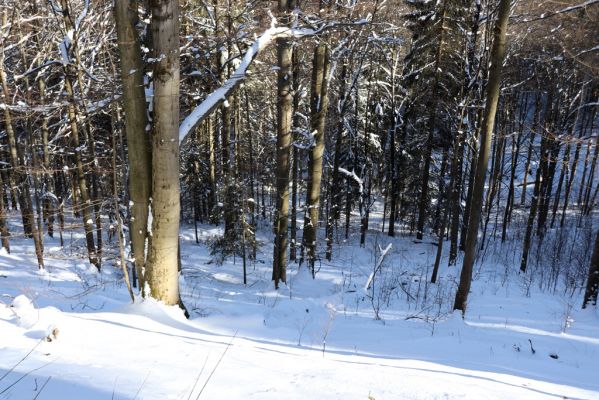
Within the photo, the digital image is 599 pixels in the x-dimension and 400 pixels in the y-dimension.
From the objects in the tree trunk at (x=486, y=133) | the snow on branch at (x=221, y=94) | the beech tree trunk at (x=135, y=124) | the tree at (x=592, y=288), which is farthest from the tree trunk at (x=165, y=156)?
the tree at (x=592, y=288)

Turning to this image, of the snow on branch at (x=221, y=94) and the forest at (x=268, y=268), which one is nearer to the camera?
the forest at (x=268, y=268)

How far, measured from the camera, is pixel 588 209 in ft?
85.4

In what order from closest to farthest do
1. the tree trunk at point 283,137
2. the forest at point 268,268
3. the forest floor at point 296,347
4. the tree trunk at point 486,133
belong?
the forest floor at point 296,347 < the forest at point 268,268 < the tree trunk at point 486,133 < the tree trunk at point 283,137

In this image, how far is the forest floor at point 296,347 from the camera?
91.4 inches

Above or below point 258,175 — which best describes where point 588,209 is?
below

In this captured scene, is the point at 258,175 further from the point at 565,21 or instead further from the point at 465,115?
the point at 565,21

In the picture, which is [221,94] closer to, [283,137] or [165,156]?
[165,156]

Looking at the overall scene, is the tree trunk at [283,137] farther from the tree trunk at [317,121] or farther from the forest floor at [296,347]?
the tree trunk at [317,121]

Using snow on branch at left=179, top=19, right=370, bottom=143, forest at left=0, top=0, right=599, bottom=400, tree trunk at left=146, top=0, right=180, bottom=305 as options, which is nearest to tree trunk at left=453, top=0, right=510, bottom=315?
forest at left=0, top=0, right=599, bottom=400

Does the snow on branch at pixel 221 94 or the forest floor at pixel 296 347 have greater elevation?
the snow on branch at pixel 221 94

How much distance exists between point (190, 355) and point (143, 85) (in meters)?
2.91

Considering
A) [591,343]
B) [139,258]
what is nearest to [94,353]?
[139,258]

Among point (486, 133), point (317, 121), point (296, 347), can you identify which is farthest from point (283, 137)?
point (296, 347)

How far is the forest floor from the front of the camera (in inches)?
91.4
